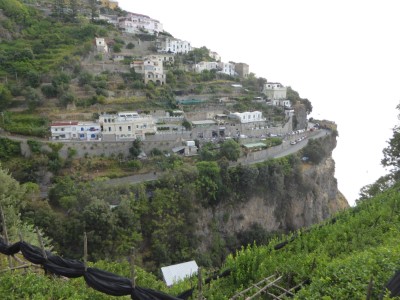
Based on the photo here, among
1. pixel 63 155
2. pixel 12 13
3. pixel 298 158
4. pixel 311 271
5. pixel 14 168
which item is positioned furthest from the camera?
pixel 12 13

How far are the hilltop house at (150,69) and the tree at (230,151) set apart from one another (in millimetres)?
11447

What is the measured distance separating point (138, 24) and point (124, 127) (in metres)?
22.6

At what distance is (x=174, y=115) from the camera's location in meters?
25.2

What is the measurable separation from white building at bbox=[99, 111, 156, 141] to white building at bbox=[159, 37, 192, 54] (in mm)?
17167

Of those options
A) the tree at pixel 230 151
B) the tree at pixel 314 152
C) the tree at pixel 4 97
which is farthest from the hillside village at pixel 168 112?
the tree at pixel 4 97

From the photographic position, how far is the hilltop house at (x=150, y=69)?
28562 mm

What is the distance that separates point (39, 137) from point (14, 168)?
3049 millimetres

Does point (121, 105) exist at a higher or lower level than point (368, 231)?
higher

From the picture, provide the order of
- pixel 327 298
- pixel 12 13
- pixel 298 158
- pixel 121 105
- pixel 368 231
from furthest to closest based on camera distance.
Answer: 1. pixel 12 13
2. pixel 121 105
3. pixel 298 158
4. pixel 368 231
5. pixel 327 298

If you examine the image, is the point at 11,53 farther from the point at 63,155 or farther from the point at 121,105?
the point at 63,155

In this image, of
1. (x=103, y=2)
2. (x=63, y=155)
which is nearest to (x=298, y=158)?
(x=63, y=155)

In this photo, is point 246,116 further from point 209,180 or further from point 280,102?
point 209,180

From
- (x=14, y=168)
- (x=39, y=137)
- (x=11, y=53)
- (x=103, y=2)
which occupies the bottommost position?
(x=14, y=168)

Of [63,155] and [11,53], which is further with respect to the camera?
[11,53]
